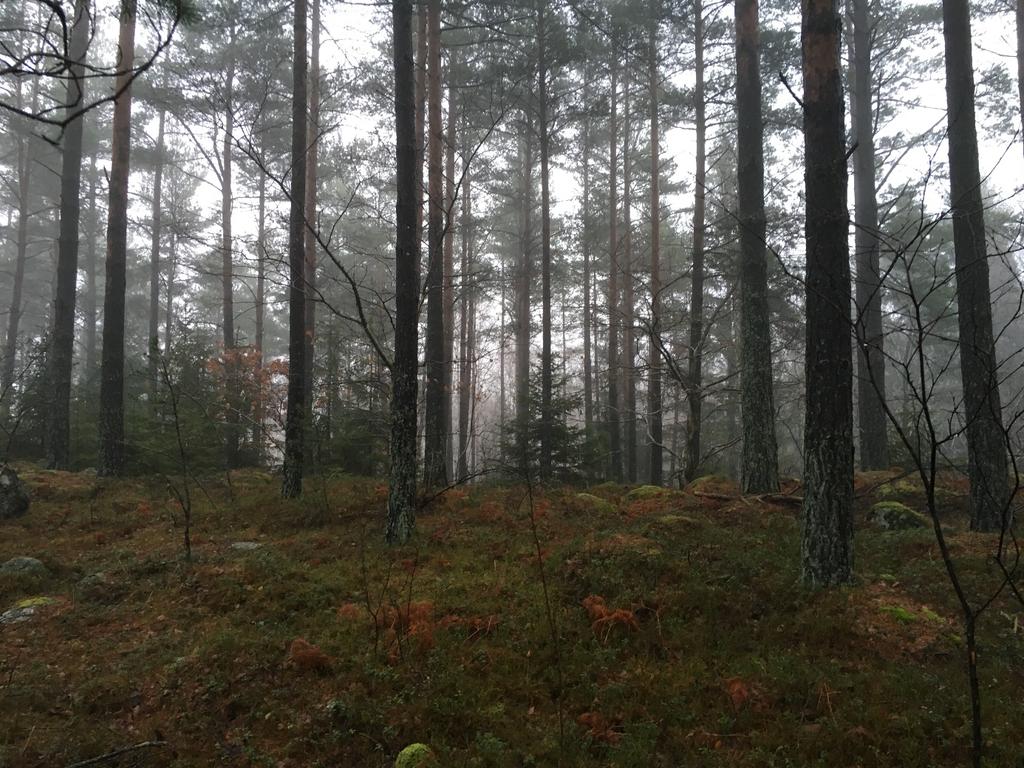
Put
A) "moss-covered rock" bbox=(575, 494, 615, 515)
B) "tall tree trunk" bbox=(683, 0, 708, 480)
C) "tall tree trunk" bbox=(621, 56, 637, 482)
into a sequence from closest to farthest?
"moss-covered rock" bbox=(575, 494, 615, 515)
"tall tree trunk" bbox=(683, 0, 708, 480)
"tall tree trunk" bbox=(621, 56, 637, 482)

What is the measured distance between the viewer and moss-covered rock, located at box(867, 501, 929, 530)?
779 cm

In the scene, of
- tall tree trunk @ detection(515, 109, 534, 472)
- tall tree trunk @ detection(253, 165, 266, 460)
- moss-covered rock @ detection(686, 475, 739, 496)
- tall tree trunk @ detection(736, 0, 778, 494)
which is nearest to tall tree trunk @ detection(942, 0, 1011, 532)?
tall tree trunk @ detection(736, 0, 778, 494)

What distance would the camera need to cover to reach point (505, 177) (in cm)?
2202

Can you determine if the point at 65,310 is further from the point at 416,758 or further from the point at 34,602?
the point at 416,758

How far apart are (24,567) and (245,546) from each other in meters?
2.14

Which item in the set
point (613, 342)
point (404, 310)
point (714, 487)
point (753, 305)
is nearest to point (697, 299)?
point (753, 305)

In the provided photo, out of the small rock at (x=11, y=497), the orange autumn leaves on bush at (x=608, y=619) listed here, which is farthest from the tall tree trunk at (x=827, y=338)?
the small rock at (x=11, y=497)

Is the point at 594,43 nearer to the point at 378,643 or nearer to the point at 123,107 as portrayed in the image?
the point at 123,107

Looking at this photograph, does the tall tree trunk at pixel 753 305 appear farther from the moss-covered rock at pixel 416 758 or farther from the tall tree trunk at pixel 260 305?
the tall tree trunk at pixel 260 305

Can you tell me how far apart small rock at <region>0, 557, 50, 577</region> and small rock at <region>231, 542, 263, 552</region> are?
183 cm

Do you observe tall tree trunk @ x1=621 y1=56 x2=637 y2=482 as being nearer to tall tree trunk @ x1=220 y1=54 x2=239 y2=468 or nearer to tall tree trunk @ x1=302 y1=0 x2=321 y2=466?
tall tree trunk @ x1=302 y1=0 x2=321 y2=466

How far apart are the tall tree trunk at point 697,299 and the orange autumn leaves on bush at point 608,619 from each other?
733cm

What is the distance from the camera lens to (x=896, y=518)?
310 inches

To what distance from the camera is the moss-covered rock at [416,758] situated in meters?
3.50
